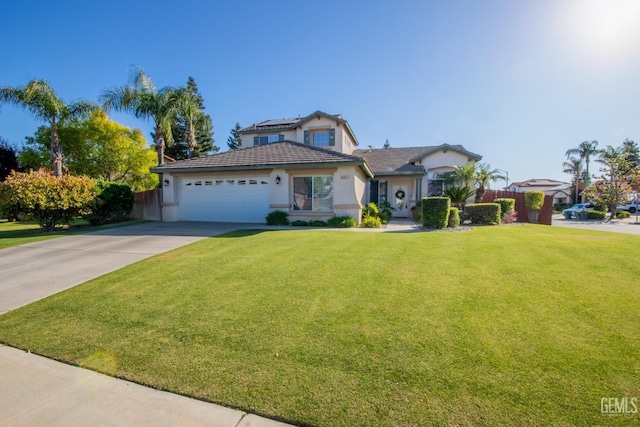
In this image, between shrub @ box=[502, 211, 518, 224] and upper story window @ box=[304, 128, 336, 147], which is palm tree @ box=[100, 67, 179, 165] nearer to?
upper story window @ box=[304, 128, 336, 147]

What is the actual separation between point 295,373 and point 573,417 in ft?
7.69

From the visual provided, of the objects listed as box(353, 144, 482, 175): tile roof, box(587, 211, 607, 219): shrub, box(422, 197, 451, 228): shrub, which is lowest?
box(587, 211, 607, 219): shrub

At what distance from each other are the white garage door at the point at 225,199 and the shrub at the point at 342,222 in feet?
11.8

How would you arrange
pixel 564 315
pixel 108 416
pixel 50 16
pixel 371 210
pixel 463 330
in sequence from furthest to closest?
1. pixel 371 210
2. pixel 50 16
3. pixel 564 315
4. pixel 463 330
5. pixel 108 416

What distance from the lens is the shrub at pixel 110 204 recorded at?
14.4m

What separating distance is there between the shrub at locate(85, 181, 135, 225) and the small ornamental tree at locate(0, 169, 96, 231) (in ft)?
2.08

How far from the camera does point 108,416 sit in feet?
7.80

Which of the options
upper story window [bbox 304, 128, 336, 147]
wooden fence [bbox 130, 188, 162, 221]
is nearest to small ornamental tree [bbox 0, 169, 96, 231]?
wooden fence [bbox 130, 188, 162, 221]

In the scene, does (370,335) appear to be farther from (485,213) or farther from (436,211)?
(485,213)

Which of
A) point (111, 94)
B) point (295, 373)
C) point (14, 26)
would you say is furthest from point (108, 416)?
point (111, 94)

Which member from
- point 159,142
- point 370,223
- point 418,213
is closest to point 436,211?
point 370,223

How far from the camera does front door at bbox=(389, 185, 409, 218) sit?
19.9 meters

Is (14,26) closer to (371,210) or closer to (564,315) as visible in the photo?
(371,210)

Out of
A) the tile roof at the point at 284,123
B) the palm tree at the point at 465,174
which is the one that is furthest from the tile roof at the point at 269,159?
the palm tree at the point at 465,174
